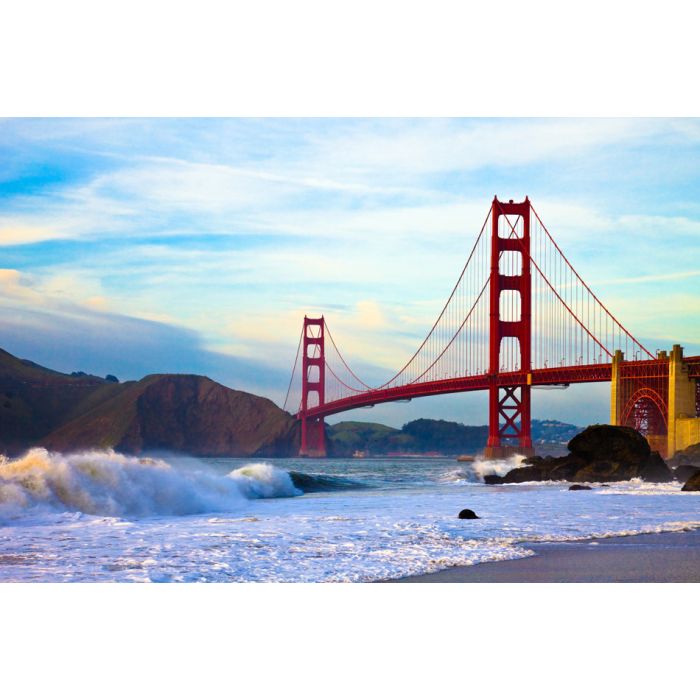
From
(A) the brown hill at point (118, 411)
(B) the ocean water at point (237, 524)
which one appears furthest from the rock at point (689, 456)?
(A) the brown hill at point (118, 411)

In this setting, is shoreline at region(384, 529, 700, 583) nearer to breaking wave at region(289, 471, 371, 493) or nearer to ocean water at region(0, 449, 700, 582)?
ocean water at region(0, 449, 700, 582)

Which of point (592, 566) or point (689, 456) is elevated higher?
point (689, 456)

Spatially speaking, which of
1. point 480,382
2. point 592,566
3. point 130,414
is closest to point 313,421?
point 480,382

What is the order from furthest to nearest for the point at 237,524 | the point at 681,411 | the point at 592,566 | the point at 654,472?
the point at 681,411 → the point at 654,472 → the point at 237,524 → the point at 592,566

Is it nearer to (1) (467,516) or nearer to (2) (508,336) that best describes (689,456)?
(2) (508,336)

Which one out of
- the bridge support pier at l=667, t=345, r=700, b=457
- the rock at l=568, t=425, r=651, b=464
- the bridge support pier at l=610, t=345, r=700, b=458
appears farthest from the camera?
the bridge support pier at l=610, t=345, r=700, b=458

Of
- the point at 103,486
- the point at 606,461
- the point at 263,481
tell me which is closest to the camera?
the point at 103,486

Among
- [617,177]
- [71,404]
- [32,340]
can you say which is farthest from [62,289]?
[617,177]

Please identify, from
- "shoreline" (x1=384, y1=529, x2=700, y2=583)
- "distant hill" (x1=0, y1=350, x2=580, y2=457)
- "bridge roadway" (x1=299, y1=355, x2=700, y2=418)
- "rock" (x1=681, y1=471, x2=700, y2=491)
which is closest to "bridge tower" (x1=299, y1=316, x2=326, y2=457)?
"bridge roadway" (x1=299, y1=355, x2=700, y2=418)
